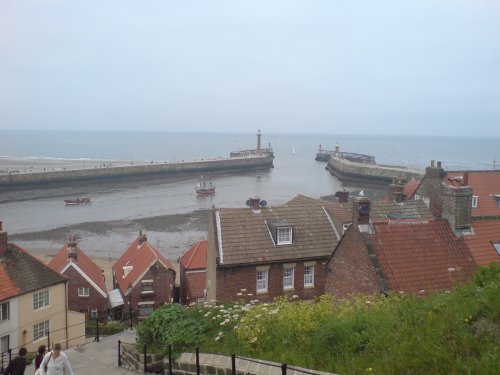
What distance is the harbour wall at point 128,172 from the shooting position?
103062 millimetres

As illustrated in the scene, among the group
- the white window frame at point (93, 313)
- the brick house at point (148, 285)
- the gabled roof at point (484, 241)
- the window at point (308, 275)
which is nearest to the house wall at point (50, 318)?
the white window frame at point (93, 313)

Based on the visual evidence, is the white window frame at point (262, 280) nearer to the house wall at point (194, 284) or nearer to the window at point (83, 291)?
the house wall at point (194, 284)

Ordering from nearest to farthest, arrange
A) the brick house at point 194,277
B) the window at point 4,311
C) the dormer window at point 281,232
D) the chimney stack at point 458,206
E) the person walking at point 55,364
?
the person walking at point 55,364, the chimney stack at point 458,206, the window at point 4,311, the dormer window at point 281,232, the brick house at point 194,277

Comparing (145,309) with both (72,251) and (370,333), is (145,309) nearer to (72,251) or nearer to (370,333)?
(72,251)

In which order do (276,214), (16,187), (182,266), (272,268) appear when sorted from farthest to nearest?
1. (16,187)
2. (182,266)
3. (276,214)
4. (272,268)

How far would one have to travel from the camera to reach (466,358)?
762cm

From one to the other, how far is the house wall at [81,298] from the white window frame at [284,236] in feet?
48.2

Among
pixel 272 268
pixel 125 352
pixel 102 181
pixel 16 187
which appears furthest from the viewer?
pixel 102 181

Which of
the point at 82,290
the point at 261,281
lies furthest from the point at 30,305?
the point at 261,281

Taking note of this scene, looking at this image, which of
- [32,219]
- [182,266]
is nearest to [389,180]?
[32,219]

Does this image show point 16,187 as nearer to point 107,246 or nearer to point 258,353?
point 107,246

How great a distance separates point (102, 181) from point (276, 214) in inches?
3753

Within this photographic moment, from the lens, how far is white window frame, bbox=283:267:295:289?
24672mm

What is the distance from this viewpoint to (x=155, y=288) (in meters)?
33.9
